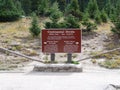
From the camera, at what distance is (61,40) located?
14.2 metres

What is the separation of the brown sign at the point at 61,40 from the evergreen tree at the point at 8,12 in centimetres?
1194

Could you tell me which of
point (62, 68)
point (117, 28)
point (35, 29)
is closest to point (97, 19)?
point (117, 28)

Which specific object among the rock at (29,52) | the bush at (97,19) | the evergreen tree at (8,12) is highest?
the evergreen tree at (8,12)

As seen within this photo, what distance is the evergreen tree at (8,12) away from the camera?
1019 inches

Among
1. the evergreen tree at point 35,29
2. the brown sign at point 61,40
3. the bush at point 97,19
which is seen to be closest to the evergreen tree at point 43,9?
the bush at point 97,19

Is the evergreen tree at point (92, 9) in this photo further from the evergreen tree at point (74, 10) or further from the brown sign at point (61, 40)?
the brown sign at point (61, 40)

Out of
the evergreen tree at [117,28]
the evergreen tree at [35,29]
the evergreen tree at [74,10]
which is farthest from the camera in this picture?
the evergreen tree at [74,10]

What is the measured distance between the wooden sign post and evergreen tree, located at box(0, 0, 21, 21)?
39.2ft

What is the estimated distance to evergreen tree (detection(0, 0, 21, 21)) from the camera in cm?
2588

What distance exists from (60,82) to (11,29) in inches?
497

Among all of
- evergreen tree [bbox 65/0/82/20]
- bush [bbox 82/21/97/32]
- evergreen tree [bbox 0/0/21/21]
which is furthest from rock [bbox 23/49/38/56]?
evergreen tree [bbox 65/0/82/20]

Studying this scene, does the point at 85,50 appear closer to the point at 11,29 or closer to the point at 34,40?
the point at 34,40

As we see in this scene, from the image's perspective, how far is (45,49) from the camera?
14328mm

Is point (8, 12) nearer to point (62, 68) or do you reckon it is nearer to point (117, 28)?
point (117, 28)
